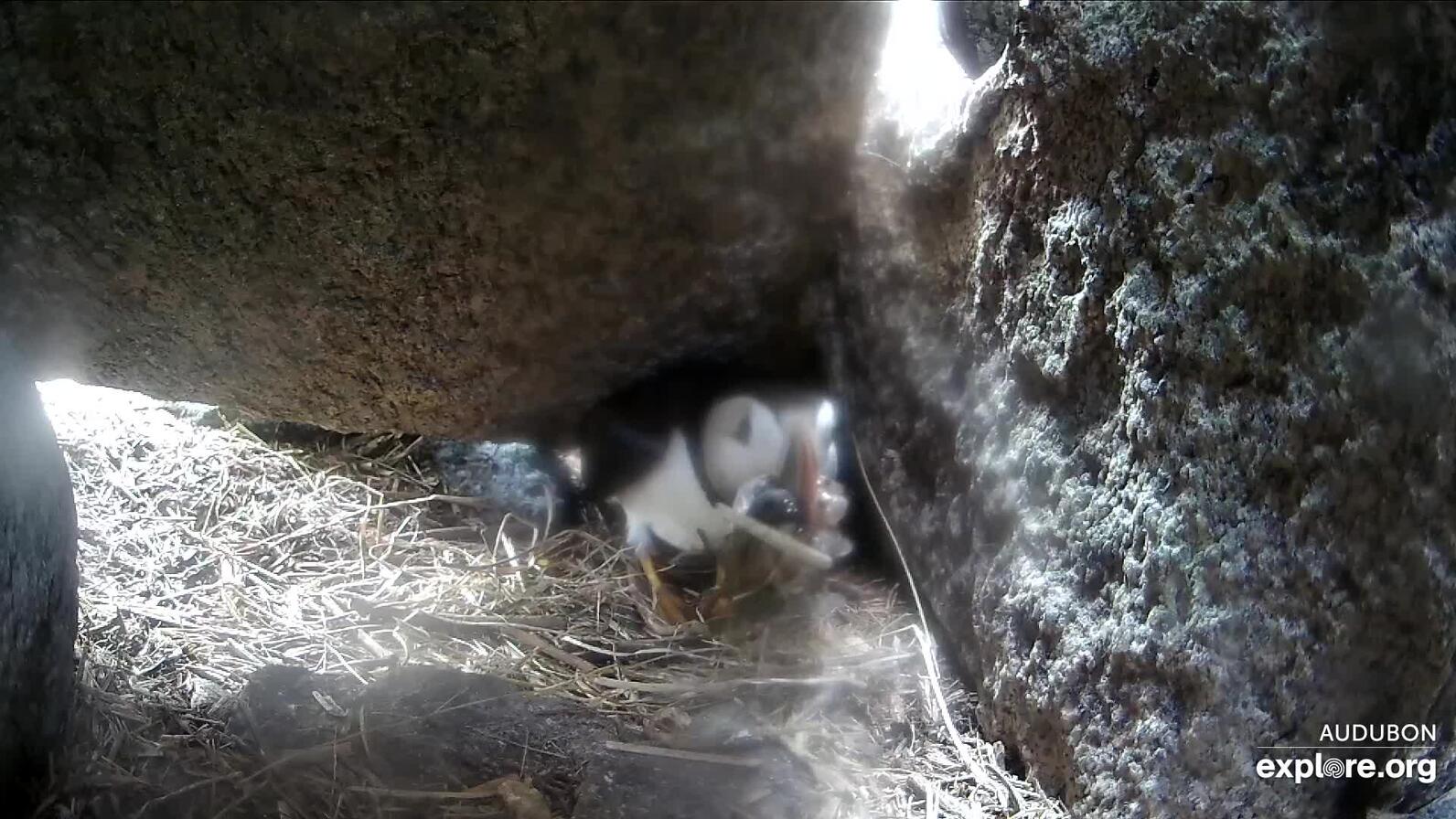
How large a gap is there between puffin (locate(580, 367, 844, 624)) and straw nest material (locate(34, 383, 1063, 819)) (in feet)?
0.38

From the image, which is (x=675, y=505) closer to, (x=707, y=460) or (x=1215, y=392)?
(x=707, y=460)

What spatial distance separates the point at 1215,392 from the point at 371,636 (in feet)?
4.61

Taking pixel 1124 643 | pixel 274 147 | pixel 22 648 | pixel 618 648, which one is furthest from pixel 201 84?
pixel 1124 643

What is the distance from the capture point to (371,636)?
1855 mm

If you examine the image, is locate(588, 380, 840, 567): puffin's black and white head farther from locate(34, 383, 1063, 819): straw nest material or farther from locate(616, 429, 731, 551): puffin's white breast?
locate(34, 383, 1063, 819): straw nest material

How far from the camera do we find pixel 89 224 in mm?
1544

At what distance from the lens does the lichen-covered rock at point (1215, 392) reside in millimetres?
1161

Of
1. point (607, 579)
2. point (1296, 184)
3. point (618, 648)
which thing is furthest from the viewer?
point (607, 579)

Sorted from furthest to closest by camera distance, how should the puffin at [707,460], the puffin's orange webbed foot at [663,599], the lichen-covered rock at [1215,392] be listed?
1. the puffin at [707,460]
2. the puffin's orange webbed foot at [663,599]
3. the lichen-covered rock at [1215,392]

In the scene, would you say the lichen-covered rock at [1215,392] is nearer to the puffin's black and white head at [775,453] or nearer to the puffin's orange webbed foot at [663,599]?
the puffin's black and white head at [775,453]

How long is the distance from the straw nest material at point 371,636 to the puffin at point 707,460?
0.38ft

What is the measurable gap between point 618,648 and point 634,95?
38.5 inches

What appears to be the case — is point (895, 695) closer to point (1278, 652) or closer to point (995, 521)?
point (995, 521)

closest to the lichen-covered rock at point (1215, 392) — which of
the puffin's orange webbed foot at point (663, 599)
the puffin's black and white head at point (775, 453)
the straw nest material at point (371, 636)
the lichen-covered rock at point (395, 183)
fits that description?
the straw nest material at point (371, 636)
